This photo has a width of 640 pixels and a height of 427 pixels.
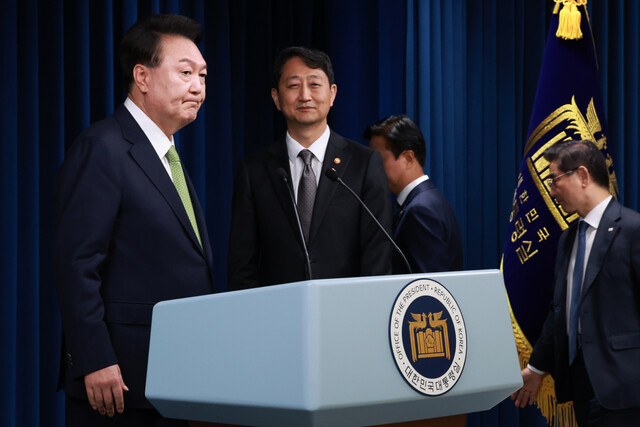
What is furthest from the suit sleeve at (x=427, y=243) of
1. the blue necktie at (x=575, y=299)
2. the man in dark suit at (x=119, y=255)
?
the man in dark suit at (x=119, y=255)

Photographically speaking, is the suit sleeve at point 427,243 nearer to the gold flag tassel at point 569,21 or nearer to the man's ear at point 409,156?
the man's ear at point 409,156

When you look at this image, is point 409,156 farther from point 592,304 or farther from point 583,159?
point 592,304

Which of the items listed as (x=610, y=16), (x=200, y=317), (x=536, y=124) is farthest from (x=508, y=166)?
(x=200, y=317)

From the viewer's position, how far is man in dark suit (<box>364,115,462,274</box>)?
2799 millimetres

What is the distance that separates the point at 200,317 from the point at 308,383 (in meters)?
0.31

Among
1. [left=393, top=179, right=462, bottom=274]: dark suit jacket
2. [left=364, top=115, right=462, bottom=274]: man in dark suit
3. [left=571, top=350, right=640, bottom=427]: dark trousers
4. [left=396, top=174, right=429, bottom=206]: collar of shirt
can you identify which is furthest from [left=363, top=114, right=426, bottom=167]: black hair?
[left=571, top=350, right=640, bottom=427]: dark trousers

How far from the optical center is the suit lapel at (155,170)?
5.50 ft

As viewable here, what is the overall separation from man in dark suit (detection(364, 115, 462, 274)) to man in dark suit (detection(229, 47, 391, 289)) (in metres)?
0.56

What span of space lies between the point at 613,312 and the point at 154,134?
1.78 meters

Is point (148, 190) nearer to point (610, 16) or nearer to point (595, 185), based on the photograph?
point (595, 185)

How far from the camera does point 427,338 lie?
1.17 meters

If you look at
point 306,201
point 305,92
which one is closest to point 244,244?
point 306,201

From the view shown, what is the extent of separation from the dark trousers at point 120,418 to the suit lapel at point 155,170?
1.23 feet

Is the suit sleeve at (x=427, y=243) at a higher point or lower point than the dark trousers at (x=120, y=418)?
higher
